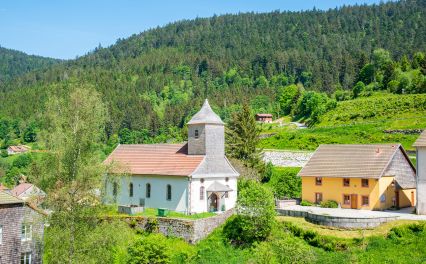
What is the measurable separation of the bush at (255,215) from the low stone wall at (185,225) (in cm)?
257

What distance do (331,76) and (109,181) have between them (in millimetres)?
121447

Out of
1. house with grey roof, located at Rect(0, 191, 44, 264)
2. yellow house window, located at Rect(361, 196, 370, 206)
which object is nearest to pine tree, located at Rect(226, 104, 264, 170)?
yellow house window, located at Rect(361, 196, 370, 206)

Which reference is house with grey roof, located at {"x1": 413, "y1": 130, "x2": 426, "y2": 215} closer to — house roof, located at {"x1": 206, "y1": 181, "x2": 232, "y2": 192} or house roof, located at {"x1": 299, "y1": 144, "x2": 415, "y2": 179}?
house roof, located at {"x1": 299, "y1": 144, "x2": 415, "y2": 179}

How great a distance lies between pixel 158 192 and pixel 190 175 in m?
4.04

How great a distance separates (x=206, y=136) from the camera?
144 feet

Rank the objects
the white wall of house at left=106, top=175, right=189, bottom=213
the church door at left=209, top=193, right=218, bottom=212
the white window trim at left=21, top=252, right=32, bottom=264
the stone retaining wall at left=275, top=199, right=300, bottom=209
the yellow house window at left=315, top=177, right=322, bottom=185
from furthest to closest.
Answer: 1. the yellow house window at left=315, top=177, right=322, bottom=185
2. the church door at left=209, top=193, right=218, bottom=212
3. the stone retaining wall at left=275, top=199, right=300, bottom=209
4. the white wall of house at left=106, top=175, right=189, bottom=213
5. the white window trim at left=21, top=252, right=32, bottom=264

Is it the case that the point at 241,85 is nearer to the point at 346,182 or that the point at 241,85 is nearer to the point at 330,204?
the point at 330,204

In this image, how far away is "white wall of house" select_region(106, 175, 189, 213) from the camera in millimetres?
41906

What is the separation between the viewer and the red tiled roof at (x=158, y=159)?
42938 millimetres

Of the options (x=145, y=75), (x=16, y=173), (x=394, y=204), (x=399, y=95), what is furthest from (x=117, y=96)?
(x=394, y=204)

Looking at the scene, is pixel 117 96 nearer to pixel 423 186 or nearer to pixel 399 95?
pixel 399 95

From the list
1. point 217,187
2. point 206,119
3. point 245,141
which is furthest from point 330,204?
point 245,141

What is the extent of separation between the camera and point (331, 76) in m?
143

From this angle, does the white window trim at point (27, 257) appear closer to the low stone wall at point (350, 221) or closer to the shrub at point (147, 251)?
the shrub at point (147, 251)
